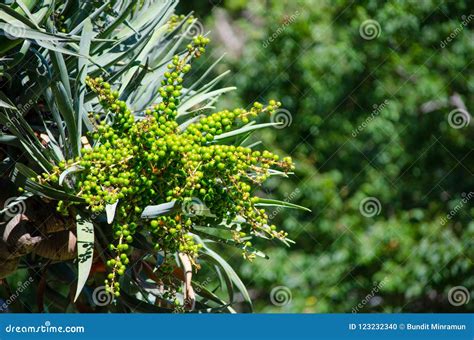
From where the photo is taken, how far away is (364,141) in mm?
4113

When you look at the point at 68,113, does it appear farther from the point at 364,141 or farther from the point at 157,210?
the point at 364,141

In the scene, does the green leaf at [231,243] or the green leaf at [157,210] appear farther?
the green leaf at [231,243]

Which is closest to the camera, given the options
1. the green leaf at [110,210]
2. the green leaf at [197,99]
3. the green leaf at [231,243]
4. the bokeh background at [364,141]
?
the green leaf at [110,210]

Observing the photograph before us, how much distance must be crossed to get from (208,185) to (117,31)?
406 mm

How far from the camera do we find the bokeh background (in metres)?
3.95

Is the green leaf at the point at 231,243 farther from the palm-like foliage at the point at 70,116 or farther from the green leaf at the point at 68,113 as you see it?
the green leaf at the point at 68,113

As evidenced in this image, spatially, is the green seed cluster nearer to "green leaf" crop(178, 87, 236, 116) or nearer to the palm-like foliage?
the palm-like foliage

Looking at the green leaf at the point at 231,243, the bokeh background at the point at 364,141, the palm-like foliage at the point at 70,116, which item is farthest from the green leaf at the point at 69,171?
the bokeh background at the point at 364,141

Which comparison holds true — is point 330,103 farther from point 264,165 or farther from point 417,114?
point 264,165

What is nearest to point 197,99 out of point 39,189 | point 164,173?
point 164,173

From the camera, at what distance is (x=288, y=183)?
418cm

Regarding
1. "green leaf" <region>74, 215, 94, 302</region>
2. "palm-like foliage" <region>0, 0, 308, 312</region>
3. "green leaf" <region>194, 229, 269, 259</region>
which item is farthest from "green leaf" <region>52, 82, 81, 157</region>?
"green leaf" <region>194, 229, 269, 259</region>

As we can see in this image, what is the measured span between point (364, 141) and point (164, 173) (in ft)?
9.93

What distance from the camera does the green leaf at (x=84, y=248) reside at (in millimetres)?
1132
